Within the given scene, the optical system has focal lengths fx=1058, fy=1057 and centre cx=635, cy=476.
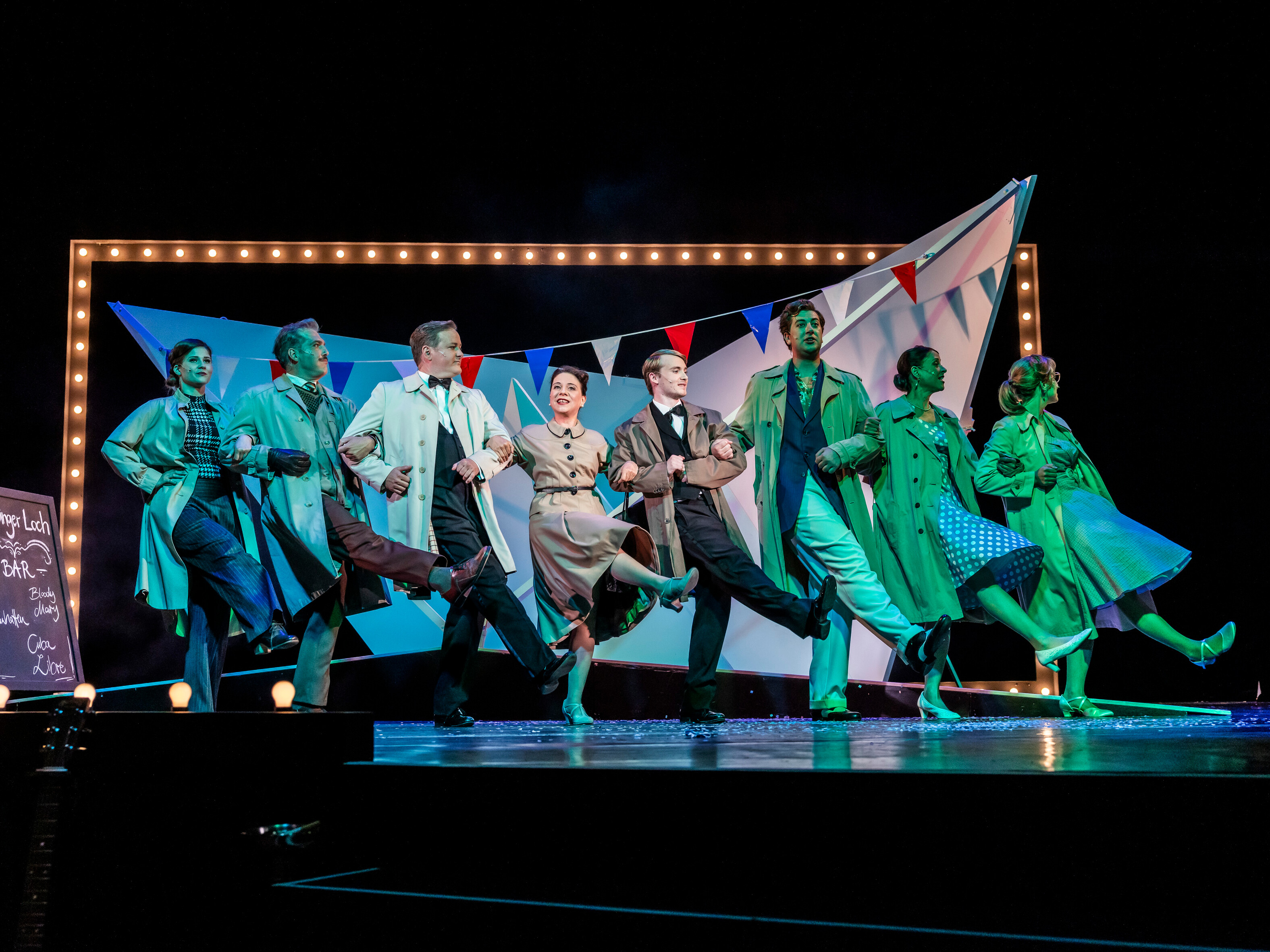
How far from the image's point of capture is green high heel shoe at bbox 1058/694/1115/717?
5316 millimetres

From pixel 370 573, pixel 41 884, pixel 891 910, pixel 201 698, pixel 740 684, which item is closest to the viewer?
pixel 891 910

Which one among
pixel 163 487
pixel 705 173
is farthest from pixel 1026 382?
pixel 163 487

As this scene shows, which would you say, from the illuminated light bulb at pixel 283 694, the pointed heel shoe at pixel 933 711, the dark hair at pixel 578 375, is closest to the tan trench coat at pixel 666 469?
the dark hair at pixel 578 375

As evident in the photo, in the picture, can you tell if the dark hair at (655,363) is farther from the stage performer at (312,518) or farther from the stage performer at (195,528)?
the stage performer at (195,528)

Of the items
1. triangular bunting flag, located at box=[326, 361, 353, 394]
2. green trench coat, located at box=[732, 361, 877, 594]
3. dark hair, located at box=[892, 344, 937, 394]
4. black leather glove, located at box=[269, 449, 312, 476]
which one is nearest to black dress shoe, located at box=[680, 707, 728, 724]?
green trench coat, located at box=[732, 361, 877, 594]

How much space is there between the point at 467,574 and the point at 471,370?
2026 millimetres

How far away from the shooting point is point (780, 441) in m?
5.82

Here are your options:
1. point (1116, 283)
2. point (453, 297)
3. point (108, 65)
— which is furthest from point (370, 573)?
point (1116, 283)

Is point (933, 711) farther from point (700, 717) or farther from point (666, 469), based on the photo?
point (666, 469)

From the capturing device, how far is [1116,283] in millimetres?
7133

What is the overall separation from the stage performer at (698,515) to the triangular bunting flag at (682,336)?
98cm

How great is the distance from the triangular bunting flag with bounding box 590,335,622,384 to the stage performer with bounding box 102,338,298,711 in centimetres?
233

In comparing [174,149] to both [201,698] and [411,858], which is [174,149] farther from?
[411,858]

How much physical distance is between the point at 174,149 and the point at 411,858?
605cm
